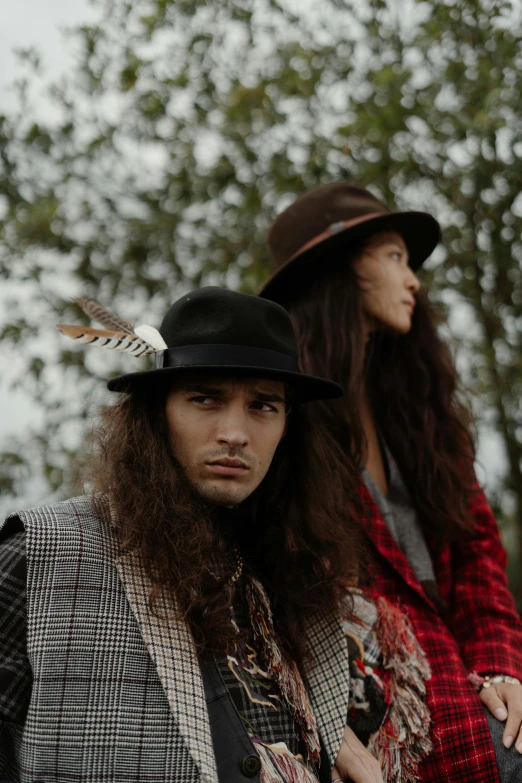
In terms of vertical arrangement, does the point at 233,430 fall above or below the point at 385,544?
above

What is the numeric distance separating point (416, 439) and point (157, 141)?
2907 millimetres

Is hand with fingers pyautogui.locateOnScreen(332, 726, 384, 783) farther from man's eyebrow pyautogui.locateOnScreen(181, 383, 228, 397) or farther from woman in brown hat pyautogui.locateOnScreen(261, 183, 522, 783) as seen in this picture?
man's eyebrow pyautogui.locateOnScreen(181, 383, 228, 397)

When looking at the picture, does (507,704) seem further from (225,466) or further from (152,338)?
(152,338)

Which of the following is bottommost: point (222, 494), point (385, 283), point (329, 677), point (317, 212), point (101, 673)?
point (329, 677)

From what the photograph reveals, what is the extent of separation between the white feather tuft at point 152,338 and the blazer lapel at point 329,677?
3.01 feet

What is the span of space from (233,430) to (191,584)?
40 centimetres

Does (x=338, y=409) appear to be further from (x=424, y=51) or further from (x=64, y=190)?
(x=64, y=190)

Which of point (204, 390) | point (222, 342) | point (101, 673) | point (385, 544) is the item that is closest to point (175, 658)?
point (101, 673)

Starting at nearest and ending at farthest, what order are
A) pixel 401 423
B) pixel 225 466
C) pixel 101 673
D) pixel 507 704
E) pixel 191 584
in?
pixel 101 673 < pixel 191 584 < pixel 225 466 < pixel 507 704 < pixel 401 423

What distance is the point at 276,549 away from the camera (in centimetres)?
234

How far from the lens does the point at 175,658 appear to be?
6.09 ft

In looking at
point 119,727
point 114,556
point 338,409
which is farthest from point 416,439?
point 119,727

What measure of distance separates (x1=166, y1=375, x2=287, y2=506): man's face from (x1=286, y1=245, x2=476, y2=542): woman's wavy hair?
0.63 meters

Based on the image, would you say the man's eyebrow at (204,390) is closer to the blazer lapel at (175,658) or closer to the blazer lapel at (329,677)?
the blazer lapel at (175,658)
